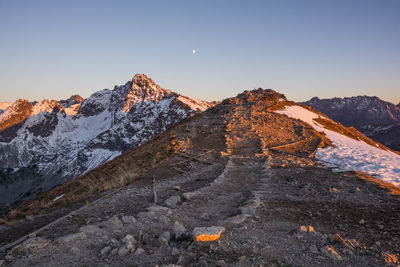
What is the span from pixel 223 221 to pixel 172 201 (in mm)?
2812

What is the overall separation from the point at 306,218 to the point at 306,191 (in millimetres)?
2862

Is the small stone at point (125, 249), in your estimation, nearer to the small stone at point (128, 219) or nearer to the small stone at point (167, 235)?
the small stone at point (167, 235)

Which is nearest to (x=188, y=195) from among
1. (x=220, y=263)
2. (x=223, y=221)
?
(x=223, y=221)

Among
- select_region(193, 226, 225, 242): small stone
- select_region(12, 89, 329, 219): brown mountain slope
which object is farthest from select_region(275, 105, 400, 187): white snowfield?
select_region(193, 226, 225, 242): small stone

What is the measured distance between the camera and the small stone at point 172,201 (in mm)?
9214

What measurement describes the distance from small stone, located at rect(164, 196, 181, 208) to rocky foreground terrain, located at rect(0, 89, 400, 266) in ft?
0.12

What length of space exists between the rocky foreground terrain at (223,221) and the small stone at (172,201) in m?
0.04

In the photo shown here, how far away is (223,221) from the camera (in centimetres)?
732

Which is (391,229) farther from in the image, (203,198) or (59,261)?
(59,261)

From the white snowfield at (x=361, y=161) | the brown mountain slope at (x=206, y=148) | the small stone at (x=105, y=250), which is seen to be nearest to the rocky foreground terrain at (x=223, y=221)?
the small stone at (x=105, y=250)

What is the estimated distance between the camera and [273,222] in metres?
7.38

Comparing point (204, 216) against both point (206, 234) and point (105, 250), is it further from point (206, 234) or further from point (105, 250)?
point (105, 250)

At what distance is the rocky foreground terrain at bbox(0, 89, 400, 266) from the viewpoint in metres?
5.46

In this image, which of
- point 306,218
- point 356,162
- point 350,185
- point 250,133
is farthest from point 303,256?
point 250,133
